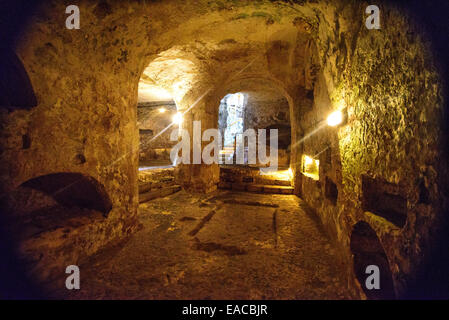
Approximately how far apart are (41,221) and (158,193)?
3.58 m

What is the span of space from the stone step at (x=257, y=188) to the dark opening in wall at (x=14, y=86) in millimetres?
5846

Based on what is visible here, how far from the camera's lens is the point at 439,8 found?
3.86ft

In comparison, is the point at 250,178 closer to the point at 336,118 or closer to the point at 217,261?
the point at 336,118

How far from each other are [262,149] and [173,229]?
8.36 meters

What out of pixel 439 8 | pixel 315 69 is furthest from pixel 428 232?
pixel 315 69

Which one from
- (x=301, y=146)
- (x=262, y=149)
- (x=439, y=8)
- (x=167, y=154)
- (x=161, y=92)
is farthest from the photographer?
(x=167, y=154)

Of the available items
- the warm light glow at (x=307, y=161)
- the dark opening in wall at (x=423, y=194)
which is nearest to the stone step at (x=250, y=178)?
the warm light glow at (x=307, y=161)

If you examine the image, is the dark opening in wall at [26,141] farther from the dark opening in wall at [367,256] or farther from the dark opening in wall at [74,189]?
the dark opening in wall at [367,256]

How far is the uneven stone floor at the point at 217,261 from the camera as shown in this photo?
2.26 metres

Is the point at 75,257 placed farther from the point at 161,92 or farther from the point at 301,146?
the point at 161,92

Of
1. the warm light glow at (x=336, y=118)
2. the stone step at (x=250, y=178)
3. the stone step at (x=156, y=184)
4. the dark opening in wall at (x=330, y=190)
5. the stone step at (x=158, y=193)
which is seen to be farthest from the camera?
the stone step at (x=250, y=178)

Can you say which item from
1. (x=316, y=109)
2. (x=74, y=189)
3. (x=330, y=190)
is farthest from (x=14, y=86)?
(x=316, y=109)

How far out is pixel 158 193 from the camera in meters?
5.98

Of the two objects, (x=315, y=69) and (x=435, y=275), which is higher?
(x=315, y=69)
